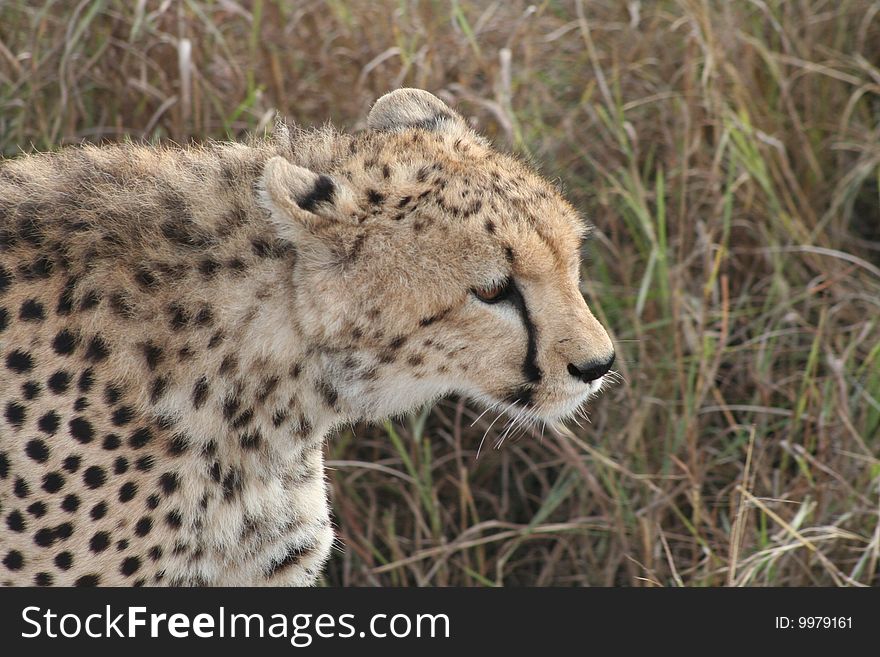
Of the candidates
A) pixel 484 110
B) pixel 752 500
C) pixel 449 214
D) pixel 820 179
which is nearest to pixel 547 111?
pixel 484 110

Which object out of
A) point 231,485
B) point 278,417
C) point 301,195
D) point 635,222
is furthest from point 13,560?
point 635,222

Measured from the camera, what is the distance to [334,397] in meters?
2.27

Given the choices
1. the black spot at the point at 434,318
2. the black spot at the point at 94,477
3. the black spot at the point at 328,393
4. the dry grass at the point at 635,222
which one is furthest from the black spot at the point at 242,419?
the dry grass at the point at 635,222

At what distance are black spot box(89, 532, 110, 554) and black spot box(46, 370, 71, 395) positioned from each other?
0.25 metres

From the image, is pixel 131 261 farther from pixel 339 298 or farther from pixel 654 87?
pixel 654 87

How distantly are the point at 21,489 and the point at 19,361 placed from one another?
0.72 ft

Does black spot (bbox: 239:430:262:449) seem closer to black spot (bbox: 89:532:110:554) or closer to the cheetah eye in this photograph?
black spot (bbox: 89:532:110:554)

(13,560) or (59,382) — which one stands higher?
(59,382)

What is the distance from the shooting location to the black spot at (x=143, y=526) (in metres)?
2.14

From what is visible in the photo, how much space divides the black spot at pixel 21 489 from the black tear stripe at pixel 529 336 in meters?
0.86

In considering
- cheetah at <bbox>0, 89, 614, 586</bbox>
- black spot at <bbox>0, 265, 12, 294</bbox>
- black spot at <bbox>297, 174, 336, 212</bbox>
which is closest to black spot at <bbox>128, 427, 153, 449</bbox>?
cheetah at <bbox>0, 89, 614, 586</bbox>

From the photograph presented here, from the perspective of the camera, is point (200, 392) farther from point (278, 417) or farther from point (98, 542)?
point (98, 542)

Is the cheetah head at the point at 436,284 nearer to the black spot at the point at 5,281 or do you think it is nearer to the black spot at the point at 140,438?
the black spot at the point at 140,438

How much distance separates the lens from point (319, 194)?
2104mm
